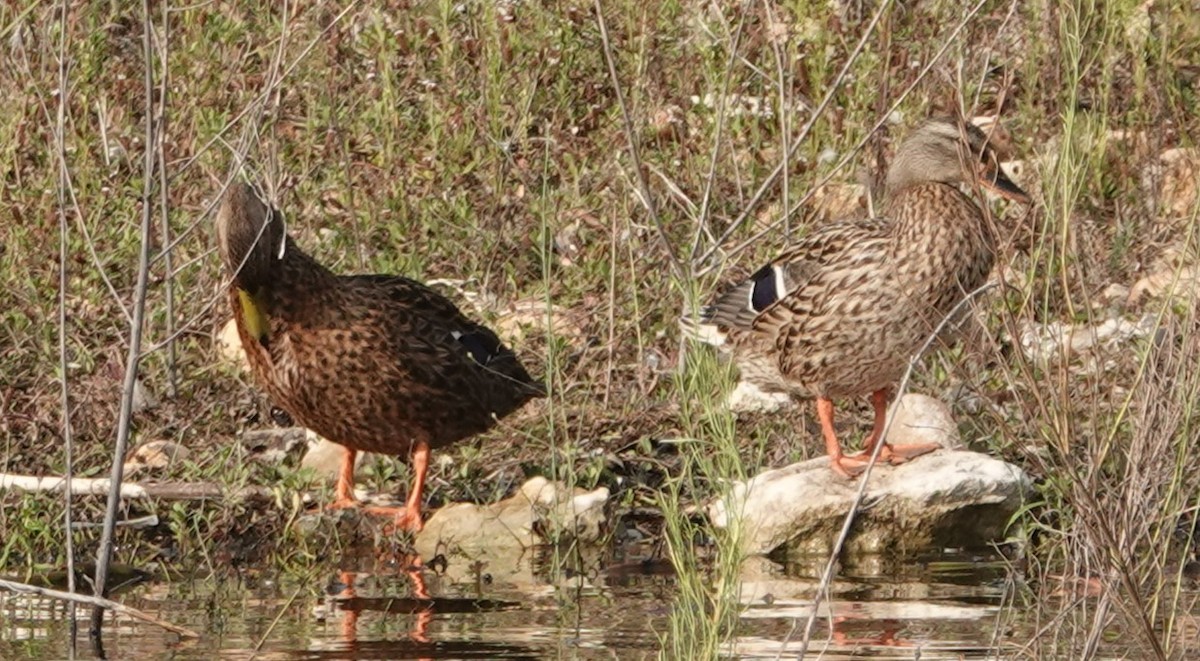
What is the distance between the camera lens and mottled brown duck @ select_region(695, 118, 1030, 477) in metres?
7.74

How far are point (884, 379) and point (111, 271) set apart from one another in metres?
3.22

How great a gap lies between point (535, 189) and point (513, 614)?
3659mm

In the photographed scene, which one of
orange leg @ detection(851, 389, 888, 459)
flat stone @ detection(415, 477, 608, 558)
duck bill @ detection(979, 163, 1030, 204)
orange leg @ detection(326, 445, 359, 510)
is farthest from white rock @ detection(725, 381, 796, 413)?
orange leg @ detection(326, 445, 359, 510)

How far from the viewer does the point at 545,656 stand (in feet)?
19.3

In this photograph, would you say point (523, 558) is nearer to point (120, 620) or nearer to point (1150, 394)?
point (120, 620)

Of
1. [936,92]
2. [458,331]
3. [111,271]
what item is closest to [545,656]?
[458,331]

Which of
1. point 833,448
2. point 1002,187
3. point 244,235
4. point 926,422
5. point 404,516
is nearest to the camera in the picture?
point 244,235

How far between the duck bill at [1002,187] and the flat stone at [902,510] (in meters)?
1.10

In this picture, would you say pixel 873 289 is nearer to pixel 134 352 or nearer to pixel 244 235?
pixel 244 235

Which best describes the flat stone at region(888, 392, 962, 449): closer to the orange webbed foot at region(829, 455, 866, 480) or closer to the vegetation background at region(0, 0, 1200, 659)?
the vegetation background at region(0, 0, 1200, 659)

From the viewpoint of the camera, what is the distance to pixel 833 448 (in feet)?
25.4

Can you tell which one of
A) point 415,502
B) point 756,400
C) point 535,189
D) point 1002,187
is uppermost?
point 535,189

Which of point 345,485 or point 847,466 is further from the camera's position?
point 345,485

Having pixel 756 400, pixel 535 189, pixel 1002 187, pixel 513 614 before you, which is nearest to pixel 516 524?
pixel 513 614
